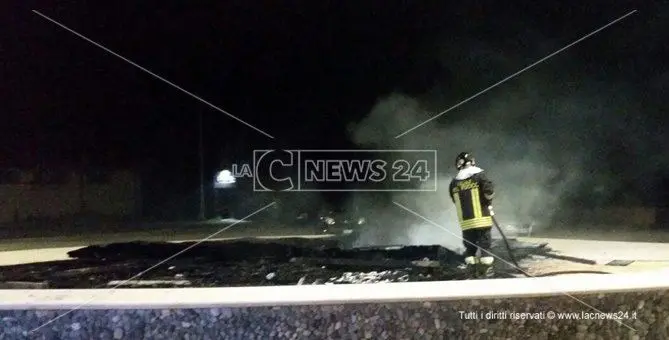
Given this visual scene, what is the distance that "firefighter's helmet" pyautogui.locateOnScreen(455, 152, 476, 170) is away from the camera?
8.34ft

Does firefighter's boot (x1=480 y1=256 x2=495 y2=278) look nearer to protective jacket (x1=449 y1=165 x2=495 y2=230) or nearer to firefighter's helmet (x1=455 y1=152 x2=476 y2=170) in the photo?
protective jacket (x1=449 y1=165 x2=495 y2=230)

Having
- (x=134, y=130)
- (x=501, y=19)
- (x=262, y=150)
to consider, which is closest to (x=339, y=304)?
(x=262, y=150)

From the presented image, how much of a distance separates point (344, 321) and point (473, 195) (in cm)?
88

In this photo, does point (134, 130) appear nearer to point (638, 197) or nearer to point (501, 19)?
point (501, 19)

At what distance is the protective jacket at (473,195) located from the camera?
254cm

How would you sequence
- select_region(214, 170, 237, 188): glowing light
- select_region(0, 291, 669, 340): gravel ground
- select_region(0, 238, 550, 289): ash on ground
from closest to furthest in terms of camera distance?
select_region(0, 291, 669, 340): gravel ground, select_region(0, 238, 550, 289): ash on ground, select_region(214, 170, 237, 188): glowing light

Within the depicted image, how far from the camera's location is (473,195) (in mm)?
2545

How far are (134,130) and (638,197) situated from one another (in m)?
2.28

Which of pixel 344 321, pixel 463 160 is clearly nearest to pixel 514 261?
pixel 463 160

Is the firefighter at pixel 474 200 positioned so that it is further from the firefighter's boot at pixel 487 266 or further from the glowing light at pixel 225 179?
the glowing light at pixel 225 179

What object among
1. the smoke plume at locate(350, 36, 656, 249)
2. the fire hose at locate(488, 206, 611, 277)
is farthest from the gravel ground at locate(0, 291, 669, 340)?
the smoke plume at locate(350, 36, 656, 249)

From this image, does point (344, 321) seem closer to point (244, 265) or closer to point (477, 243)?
point (244, 265)

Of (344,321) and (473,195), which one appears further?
(473,195)

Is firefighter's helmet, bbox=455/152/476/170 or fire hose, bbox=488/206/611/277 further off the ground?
firefighter's helmet, bbox=455/152/476/170
